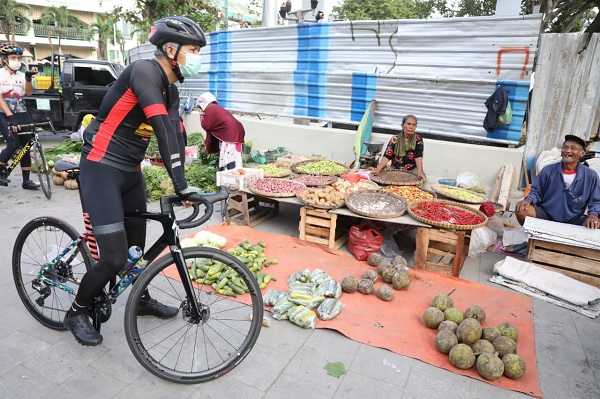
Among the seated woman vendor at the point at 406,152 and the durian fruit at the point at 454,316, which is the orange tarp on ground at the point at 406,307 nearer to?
the durian fruit at the point at 454,316

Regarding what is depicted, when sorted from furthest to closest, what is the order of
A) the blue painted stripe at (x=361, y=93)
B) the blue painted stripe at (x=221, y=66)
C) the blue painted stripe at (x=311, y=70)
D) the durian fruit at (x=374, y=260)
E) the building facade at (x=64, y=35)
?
the building facade at (x=64, y=35), the blue painted stripe at (x=221, y=66), the blue painted stripe at (x=311, y=70), the blue painted stripe at (x=361, y=93), the durian fruit at (x=374, y=260)

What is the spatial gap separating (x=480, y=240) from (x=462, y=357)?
2.56 metres

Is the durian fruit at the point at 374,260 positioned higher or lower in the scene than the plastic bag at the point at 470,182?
lower

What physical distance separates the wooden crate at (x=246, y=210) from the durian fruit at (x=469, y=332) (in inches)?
133

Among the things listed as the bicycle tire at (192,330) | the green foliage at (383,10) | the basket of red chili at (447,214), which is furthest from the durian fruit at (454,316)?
the green foliage at (383,10)

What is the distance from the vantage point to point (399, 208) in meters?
4.94

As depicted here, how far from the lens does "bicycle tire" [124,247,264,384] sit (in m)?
2.58

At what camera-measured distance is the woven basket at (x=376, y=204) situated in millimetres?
4789

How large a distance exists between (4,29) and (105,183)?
40.0 meters

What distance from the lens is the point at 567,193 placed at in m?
4.72

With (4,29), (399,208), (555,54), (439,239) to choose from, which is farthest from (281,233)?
(4,29)

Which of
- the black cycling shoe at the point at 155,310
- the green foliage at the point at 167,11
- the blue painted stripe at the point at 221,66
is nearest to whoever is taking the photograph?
the black cycling shoe at the point at 155,310

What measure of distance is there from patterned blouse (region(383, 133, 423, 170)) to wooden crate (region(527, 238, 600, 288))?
229cm

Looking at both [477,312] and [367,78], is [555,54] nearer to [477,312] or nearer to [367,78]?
[367,78]
